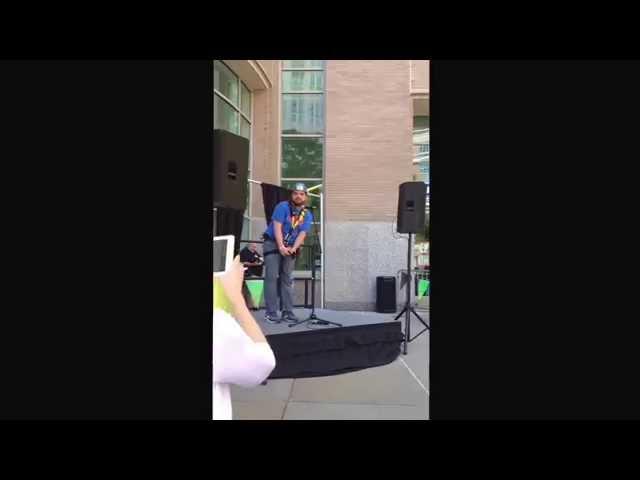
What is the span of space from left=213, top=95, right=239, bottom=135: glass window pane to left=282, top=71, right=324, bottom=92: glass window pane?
155 cm

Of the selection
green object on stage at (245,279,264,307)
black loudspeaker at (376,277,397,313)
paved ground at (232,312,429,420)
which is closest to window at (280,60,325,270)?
black loudspeaker at (376,277,397,313)

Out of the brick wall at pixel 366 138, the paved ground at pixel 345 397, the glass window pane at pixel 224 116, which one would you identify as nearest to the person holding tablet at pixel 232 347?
the paved ground at pixel 345 397

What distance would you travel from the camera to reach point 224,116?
6.12 m

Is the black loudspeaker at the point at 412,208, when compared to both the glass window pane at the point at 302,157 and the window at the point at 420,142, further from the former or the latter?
the window at the point at 420,142

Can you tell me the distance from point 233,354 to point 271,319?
2.55 meters

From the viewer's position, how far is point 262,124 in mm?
7520

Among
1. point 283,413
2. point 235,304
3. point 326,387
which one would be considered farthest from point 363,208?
point 235,304

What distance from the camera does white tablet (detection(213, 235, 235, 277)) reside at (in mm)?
1832

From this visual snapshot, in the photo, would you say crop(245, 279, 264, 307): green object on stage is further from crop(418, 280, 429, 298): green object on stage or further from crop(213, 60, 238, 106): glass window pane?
crop(213, 60, 238, 106): glass window pane

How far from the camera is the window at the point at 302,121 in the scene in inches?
296

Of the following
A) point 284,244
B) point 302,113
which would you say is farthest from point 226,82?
point 284,244

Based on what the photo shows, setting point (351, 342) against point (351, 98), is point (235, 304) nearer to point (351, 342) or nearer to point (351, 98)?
point (351, 342)

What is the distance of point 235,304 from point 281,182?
6150 millimetres

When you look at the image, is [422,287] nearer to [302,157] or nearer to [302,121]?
[302,157]
